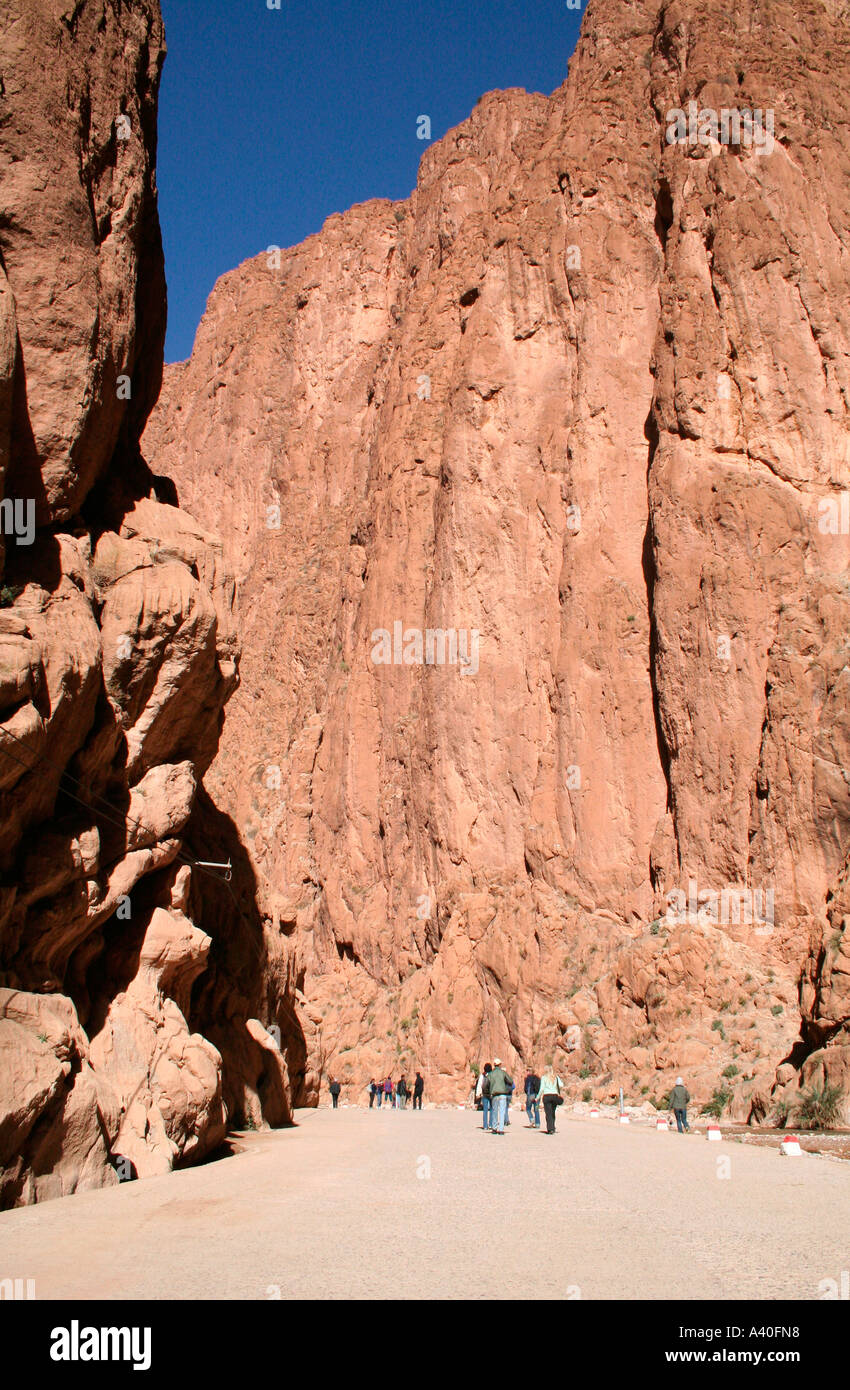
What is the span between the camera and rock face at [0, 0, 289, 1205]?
11.6 meters

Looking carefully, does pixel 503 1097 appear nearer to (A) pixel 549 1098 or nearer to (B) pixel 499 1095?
(B) pixel 499 1095

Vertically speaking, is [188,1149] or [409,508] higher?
[409,508]

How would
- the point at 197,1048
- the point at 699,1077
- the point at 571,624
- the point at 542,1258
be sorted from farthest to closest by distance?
the point at 571,624
the point at 699,1077
the point at 197,1048
the point at 542,1258

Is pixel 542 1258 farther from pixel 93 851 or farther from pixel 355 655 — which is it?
pixel 355 655

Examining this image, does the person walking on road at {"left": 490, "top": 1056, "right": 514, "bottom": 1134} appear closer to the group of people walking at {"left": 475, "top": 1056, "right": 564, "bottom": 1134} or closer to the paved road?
the group of people walking at {"left": 475, "top": 1056, "right": 564, "bottom": 1134}

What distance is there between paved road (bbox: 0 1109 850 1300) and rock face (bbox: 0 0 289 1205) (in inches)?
45.9

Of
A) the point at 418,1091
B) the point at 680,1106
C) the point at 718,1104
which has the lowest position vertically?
the point at 418,1091

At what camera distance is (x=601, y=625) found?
43062 mm

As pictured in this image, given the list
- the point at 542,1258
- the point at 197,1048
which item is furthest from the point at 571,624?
the point at 542,1258

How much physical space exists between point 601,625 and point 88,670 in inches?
1256

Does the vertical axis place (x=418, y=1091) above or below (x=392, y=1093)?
above

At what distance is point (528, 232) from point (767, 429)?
18.8 metres

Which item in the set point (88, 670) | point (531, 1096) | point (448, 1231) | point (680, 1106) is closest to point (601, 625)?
point (531, 1096)

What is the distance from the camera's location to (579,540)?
147 feet
